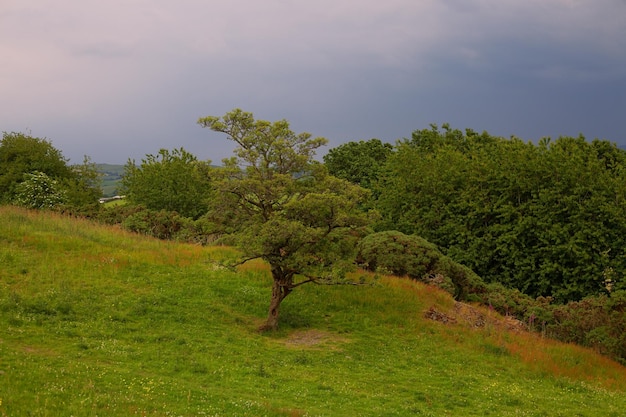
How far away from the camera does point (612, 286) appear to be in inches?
1280

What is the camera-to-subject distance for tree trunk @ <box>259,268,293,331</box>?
20.8 metres

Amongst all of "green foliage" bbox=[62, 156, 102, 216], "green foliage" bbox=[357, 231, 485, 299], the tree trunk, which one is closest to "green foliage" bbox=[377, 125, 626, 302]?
"green foliage" bbox=[357, 231, 485, 299]

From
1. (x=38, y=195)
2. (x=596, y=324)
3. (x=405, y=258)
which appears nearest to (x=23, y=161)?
(x=38, y=195)

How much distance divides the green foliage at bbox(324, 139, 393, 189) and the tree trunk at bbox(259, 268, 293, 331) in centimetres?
4272

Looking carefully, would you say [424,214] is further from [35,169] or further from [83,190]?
[35,169]

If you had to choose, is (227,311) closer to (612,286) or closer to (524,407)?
(524,407)

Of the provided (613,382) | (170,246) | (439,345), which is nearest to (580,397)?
(613,382)

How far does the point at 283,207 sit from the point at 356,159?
46.4 metres

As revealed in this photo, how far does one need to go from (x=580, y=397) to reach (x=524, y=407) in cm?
327

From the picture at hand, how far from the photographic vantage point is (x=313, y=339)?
2027cm

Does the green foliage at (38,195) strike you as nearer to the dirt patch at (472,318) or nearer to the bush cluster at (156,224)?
the bush cluster at (156,224)

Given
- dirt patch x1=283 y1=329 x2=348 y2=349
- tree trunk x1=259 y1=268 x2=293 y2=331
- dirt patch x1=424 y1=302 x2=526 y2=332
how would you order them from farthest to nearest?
dirt patch x1=424 y1=302 x2=526 y2=332
tree trunk x1=259 y1=268 x2=293 y2=331
dirt patch x1=283 y1=329 x2=348 y2=349

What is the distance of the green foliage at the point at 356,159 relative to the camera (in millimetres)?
64812

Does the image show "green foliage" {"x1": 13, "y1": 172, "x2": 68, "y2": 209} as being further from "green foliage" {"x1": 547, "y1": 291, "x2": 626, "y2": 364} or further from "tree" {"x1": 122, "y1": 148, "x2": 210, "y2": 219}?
"green foliage" {"x1": 547, "y1": 291, "x2": 626, "y2": 364}
